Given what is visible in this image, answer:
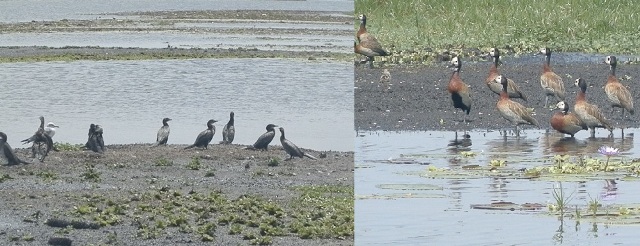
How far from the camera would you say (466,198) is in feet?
28.7

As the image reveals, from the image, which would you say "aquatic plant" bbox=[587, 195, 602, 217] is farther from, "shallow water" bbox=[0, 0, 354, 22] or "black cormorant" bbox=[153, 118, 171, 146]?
"shallow water" bbox=[0, 0, 354, 22]

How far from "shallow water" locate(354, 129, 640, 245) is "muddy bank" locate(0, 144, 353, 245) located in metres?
0.22

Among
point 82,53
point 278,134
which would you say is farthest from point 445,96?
point 82,53

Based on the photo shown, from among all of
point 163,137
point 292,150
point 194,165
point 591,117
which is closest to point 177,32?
point 163,137

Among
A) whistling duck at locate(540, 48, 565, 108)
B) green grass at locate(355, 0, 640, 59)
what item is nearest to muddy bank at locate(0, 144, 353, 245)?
whistling duck at locate(540, 48, 565, 108)

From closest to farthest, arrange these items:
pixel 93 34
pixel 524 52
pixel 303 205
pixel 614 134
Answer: pixel 303 205, pixel 614 134, pixel 524 52, pixel 93 34

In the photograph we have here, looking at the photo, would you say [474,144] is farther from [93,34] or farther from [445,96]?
[93,34]

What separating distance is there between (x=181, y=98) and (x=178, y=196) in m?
8.52

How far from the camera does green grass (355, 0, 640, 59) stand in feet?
65.2

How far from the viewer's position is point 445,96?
14.9 m

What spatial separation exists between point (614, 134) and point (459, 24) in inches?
336

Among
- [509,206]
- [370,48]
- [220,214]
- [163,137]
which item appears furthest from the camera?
[370,48]

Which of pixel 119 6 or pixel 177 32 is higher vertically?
pixel 119 6

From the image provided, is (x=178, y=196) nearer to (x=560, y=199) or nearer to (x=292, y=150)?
(x=292, y=150)
